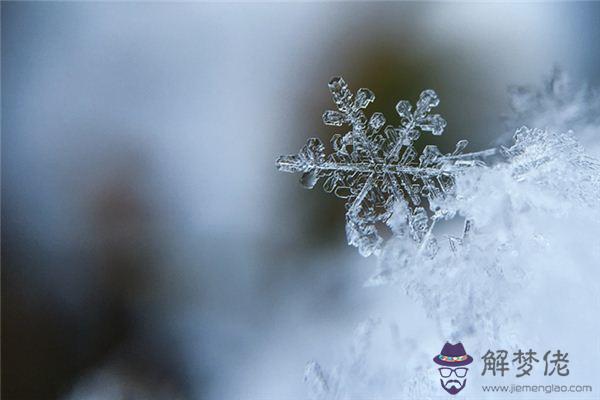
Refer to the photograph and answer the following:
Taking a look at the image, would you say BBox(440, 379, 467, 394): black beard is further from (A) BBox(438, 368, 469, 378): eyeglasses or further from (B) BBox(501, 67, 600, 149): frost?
(B) BBox(501, 67, 600, 149): frost

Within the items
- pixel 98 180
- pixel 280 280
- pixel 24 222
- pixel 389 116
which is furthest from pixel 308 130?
pixel 24 222

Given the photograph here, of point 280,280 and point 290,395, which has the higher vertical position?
point 280,280

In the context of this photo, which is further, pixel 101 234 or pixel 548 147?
pixel 101 234

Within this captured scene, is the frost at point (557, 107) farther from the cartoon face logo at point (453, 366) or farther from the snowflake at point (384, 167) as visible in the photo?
the cartoon face logo at point (453, 366)

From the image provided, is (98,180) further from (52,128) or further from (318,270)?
(318,270)

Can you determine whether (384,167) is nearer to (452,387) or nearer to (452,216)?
(452,216)

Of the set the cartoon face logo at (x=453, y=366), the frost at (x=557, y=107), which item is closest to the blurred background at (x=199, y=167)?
the frost at (x=557, y=107)

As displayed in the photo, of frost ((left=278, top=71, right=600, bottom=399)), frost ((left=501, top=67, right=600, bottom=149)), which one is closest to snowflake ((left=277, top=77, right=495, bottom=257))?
frost ((left=278, top=71, right=600, bottom=399))
